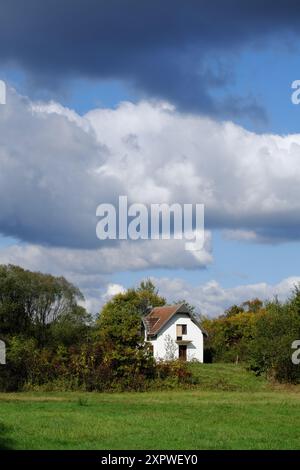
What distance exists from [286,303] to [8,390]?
62.0 ft

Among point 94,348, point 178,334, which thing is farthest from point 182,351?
point 94,348

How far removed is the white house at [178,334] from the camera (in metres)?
72.8

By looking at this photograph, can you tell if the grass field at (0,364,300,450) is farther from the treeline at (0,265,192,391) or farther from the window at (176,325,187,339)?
the window at (176,325,187,339)

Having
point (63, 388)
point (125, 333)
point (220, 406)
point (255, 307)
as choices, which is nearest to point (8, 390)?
point (63, 388)

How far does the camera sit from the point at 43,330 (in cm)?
5644

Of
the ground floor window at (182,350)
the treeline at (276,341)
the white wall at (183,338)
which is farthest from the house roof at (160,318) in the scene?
the treeline at (276,341)

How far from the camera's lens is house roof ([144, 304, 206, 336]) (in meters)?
72.9

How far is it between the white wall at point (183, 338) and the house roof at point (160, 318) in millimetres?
576

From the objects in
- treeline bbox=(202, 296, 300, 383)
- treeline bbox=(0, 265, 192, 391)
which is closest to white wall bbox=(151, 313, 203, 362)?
treeline bbox=(202, 296, 300, 383)

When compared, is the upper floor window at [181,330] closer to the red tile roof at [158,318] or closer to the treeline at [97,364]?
the red tile roof at [158,318]

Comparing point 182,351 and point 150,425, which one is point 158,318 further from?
point 150,425

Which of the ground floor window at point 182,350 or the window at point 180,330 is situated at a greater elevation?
the window at point 180,330
